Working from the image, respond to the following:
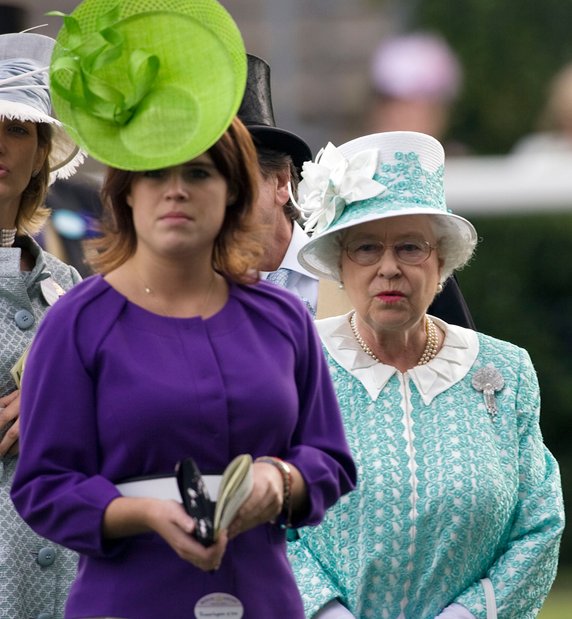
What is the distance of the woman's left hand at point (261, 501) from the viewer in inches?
153

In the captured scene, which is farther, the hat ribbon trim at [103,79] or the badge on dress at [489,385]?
the badge on dress at [489,385]

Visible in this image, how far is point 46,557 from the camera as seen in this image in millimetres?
5012

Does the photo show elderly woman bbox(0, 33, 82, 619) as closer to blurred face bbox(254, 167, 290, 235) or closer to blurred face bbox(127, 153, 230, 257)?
blurred face bbox(254, 167, 290, 235)

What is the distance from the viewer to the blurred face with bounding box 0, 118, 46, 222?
208 inches

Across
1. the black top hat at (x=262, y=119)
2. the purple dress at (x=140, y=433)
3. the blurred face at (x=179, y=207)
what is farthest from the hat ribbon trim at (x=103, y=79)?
the black top hat at (x=262, y=119)

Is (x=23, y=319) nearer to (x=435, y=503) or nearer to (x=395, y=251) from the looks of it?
(x=395, y=251)

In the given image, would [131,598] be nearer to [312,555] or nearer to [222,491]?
[222,491]

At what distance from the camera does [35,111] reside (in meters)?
5.29

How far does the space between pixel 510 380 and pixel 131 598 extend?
1522 millimetres

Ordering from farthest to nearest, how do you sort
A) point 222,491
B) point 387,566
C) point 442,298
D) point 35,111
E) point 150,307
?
point 442,298 → point 35,111 → point 387,566 → point 150,307 → point 222,491

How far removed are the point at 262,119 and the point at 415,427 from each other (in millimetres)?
1692

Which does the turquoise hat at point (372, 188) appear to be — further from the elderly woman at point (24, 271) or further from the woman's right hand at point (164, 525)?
the woman's right hand at point (164, 525)

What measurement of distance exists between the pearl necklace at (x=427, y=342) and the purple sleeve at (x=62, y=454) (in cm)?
131

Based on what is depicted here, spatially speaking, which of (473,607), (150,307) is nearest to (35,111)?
(150,307)
